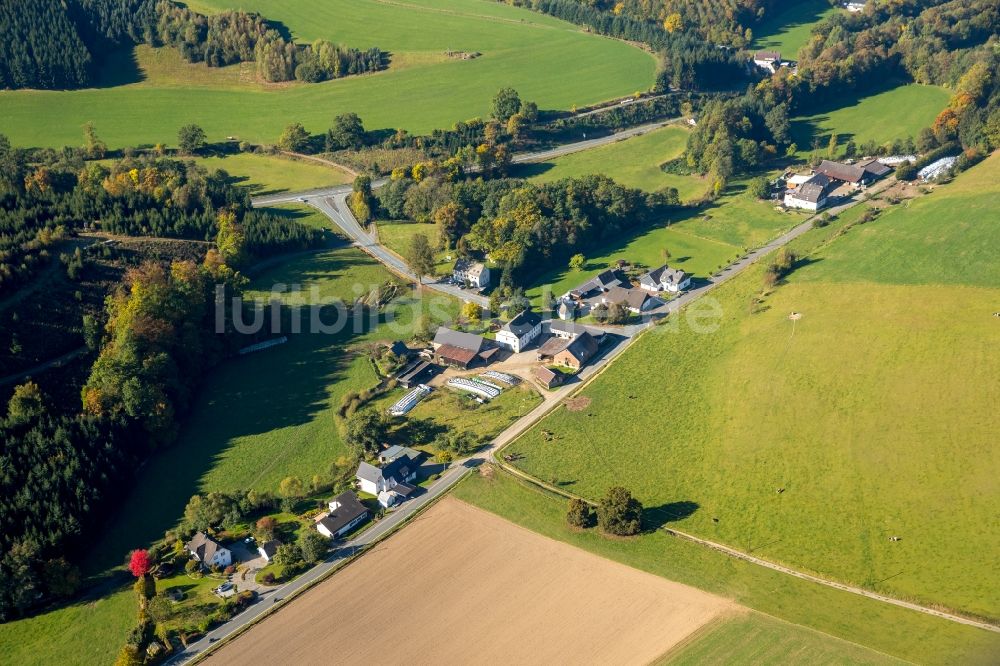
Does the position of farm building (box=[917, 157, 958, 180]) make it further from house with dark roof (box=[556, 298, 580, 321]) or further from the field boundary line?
the field boundary line

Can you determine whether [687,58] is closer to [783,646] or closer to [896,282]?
[896,282]

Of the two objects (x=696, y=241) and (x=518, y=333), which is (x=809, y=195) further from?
(x=518, y=333)

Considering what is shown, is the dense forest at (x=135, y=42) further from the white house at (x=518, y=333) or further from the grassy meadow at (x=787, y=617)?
the grassy meadow at (x=787, y=617)

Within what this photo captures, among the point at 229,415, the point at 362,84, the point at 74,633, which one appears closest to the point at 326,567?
the point at 74,633

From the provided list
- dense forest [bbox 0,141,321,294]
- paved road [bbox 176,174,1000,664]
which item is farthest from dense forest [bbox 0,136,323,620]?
paved road [bbox 176,174,1000,664]

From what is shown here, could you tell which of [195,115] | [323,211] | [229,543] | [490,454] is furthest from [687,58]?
[229,543]

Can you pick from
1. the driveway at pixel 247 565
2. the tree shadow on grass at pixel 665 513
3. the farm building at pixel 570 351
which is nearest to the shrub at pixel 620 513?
the tree shadow on grass at pixel 665 513
